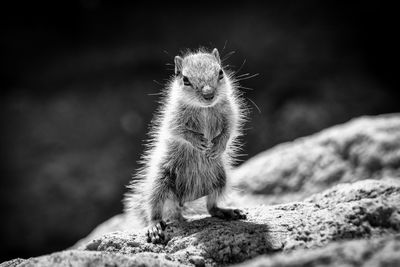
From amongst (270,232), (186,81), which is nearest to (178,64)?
(186,81)

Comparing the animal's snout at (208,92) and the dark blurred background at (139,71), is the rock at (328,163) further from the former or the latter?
the dark blurred background at (139,71)

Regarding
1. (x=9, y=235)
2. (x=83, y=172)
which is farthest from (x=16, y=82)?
(x=9, y=235)

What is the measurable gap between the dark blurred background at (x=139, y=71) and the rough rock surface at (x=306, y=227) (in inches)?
180

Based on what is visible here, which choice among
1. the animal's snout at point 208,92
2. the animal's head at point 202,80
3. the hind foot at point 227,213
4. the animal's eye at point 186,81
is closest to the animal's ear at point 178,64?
the animal's head at point 202,80

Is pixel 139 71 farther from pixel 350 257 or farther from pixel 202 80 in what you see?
pixel 350 257

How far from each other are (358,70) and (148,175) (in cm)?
795

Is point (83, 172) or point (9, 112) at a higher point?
point (9, 112)

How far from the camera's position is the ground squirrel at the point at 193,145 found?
454cm

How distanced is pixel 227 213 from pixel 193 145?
2.46ft

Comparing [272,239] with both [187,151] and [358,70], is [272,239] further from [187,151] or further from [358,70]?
[358,70]

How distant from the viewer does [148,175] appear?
200 inches

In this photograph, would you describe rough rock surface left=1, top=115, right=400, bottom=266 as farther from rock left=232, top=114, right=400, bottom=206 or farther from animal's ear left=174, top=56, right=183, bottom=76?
animal's ear left=174, top=56, right=183, bottom=76

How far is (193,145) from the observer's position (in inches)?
182

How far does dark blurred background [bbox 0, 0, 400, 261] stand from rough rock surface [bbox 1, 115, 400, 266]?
4.57 metres
